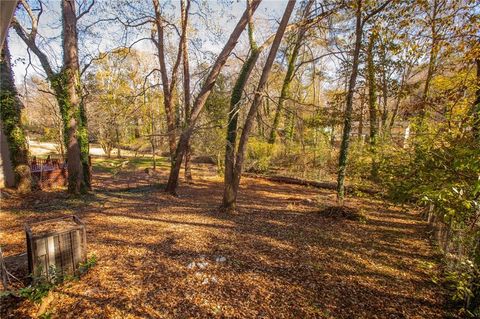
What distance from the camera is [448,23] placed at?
454cm

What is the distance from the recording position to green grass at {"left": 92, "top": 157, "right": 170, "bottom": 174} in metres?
5.41

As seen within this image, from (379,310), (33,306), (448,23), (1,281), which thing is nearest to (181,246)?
(33,306)

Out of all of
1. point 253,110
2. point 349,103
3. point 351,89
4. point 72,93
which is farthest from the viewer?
point 72,93

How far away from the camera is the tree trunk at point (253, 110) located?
6.46 meters

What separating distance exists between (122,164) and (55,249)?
7.36 feet

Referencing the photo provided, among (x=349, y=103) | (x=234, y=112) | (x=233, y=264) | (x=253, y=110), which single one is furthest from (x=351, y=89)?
(x=233, y=264)

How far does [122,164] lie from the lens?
5203 millimetres

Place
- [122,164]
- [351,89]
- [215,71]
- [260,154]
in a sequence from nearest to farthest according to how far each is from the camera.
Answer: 1. [122,164]
2. [351,89]
3. [215,71]
4. [260,154]

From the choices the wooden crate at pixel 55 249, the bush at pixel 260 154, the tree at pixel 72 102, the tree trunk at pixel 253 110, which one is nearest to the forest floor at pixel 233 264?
the wooden crate at pixel 55 249

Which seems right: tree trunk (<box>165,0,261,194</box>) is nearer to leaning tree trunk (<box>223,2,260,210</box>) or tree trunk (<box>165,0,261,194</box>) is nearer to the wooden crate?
leaning tree trunk (<box>223,2,260,210</box>)

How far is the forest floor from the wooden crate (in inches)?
9.6

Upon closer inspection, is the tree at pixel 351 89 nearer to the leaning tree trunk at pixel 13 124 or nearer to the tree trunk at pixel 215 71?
the tree trunk at pixel 215 71

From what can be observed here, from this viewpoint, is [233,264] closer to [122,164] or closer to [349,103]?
[122,164]

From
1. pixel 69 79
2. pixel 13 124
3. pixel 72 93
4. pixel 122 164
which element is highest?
pixel 69 79
